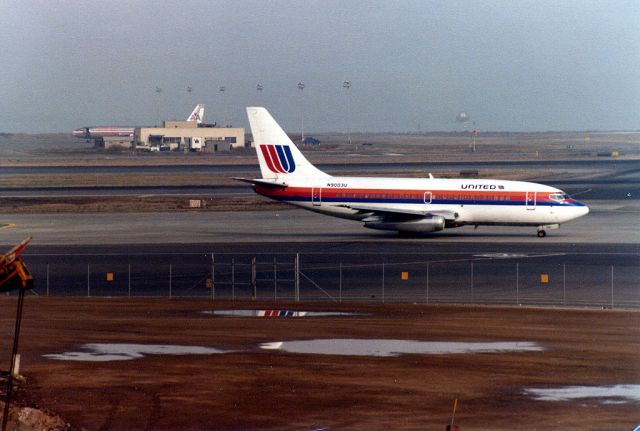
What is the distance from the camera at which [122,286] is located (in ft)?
165

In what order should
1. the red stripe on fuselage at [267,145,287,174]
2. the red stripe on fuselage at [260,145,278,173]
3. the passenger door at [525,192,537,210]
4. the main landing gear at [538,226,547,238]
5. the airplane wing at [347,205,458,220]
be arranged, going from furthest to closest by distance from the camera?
the red stripe on fuselage at [260,145,278,173] < the red stripe on fuselage at [267,145,287,174] < the main landing gear at [538,226,547,238] < the airplane wing at [347,205,458,220] < the passenger door at [525,192,537,210]

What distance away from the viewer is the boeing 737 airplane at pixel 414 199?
67562mm

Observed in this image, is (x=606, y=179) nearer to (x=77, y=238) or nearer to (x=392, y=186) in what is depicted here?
(x=392, y=186)

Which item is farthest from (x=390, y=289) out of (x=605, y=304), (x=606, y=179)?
(x=606, y=179)

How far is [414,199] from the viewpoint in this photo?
68875 mm

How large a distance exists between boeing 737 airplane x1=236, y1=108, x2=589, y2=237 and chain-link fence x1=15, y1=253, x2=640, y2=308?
1087 cm

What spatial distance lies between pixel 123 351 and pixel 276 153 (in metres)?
38.3

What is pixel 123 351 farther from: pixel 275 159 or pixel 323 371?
pixel 275 159

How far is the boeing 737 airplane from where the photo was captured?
67562 millimetres

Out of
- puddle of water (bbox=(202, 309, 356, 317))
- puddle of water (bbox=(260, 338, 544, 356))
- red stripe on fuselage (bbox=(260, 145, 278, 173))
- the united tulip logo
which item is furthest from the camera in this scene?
red stripe on fuselage (bbox=(260, 145, 278, 173))

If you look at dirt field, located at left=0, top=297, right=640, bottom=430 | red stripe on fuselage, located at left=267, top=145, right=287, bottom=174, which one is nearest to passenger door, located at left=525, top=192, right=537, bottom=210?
red stripe on fuselage, located at left=267, top=145, right=287, bottom=174

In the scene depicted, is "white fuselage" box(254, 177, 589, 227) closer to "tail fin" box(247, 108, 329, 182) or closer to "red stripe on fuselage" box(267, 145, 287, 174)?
"tail fin" box(247, 108, 329, 182)

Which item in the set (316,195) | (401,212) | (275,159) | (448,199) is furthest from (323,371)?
(275,159)

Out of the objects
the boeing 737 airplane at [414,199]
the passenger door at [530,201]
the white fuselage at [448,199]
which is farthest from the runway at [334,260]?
the passenger door at [530,201]
